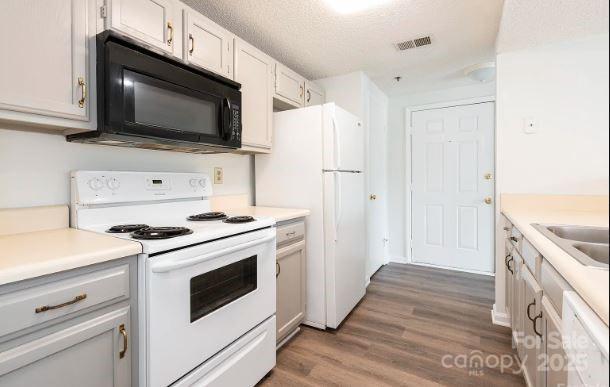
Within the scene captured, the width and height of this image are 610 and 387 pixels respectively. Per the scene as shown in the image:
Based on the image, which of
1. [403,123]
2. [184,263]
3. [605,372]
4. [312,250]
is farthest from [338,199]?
[403,123]

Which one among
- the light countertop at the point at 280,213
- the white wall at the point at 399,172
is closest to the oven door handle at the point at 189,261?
the light countertop at the point at 280,213

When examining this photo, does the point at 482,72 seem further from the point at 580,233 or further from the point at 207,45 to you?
the point at 207,45

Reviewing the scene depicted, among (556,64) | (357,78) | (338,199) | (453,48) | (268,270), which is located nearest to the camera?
(268,270)

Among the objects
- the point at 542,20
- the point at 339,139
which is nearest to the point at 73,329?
the point at 339,139

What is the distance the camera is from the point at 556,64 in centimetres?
187

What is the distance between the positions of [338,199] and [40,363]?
1709mm

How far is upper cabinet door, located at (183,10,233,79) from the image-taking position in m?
1.66

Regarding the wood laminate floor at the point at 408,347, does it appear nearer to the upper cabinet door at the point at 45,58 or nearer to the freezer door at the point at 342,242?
the freezer door at the point at 342,242

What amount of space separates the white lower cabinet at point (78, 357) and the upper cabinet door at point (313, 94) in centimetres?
219

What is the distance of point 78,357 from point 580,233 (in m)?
1.95

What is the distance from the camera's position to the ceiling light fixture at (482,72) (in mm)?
2859

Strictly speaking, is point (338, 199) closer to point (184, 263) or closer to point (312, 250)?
point (312, 250)

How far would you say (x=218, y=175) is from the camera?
89.5 inches

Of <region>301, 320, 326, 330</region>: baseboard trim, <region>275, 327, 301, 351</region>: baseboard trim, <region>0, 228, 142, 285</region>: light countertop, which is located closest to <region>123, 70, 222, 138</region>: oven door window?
<region>0, 228, 142, 285</region>: light countertop
